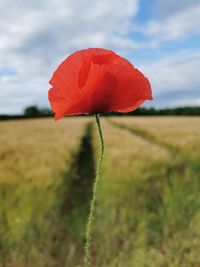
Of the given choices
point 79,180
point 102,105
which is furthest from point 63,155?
point 102,105

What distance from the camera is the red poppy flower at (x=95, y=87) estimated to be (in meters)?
1.13

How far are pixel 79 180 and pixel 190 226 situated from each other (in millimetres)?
2354

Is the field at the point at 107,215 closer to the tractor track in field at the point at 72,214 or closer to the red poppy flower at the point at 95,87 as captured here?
the tractor track in field at the point at 72,214

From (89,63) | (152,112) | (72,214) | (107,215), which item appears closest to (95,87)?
(89,63)

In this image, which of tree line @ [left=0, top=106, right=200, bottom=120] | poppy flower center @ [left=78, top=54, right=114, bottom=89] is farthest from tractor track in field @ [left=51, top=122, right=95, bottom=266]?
tree line @ [left=0, top=106, right=200, bottom=120]

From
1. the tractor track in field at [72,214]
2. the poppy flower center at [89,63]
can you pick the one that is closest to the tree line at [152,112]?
the tractor track in field at [72,214]

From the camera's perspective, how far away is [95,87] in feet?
3.72

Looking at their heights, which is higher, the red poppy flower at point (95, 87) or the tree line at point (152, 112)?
the red poppy flower at point (95, 87)

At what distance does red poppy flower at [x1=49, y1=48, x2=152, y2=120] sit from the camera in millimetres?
1131

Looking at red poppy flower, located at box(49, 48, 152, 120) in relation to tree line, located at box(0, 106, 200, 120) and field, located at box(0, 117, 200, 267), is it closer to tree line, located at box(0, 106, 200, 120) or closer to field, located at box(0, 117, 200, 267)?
field, located at box(0, 117, 200, 267)

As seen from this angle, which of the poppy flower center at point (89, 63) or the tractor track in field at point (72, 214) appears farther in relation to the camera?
the tractor track in field at point (72, 214)

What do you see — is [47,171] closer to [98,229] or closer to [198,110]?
[98,229]

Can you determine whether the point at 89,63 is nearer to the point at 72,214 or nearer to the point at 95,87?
the point at 95,87

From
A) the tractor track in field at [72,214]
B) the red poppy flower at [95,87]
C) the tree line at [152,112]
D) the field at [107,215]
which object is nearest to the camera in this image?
the red poppy flower at [95,87]
